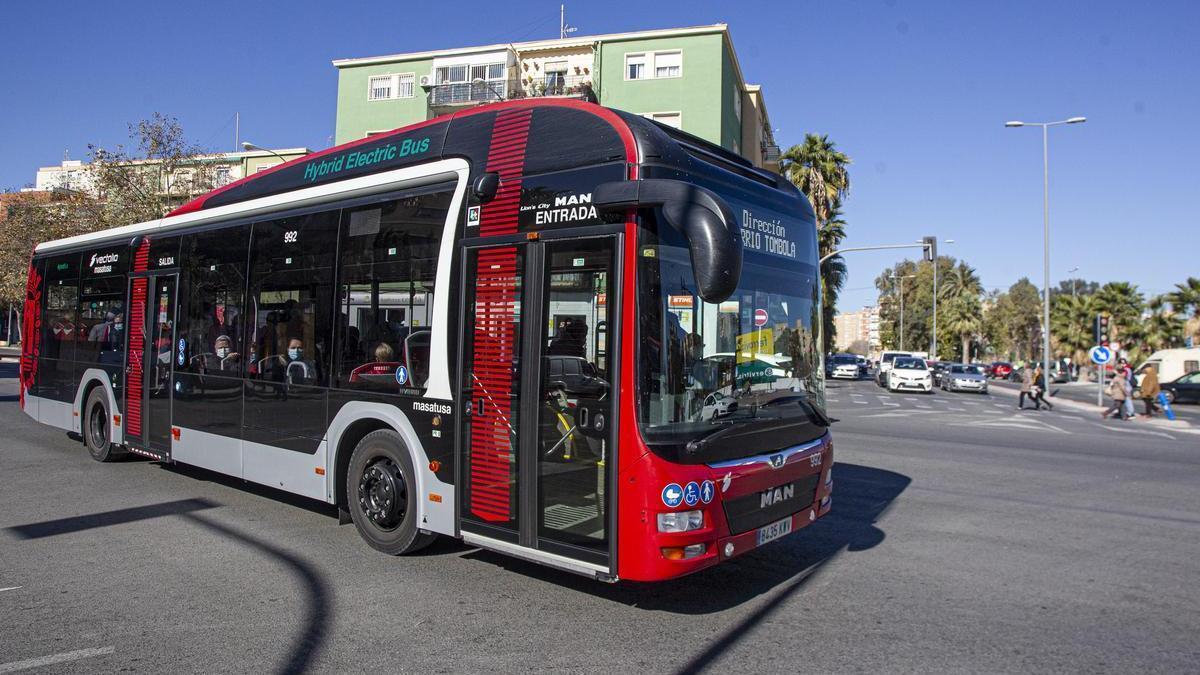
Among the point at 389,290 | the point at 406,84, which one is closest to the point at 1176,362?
the point at 406,84

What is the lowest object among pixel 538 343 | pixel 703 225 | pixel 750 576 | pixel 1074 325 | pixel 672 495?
pixel 750 576

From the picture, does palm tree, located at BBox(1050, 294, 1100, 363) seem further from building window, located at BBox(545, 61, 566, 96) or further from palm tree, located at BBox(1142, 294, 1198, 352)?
building window, located at BBox(545, 61, 566, 96)

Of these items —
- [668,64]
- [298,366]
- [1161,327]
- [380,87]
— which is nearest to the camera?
[298,366]

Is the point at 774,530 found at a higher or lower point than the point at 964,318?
lower

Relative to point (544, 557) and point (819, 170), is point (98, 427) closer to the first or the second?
point (544, 557)

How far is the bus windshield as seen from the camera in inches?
175

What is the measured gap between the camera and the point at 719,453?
15.1ft

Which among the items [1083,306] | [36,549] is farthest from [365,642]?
[1083,306]

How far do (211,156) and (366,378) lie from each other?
28846 millimetres

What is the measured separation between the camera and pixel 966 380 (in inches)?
1516

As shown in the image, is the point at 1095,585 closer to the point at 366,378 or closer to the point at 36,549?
the point at 366,378

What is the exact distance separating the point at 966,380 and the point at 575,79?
23833 millimetres

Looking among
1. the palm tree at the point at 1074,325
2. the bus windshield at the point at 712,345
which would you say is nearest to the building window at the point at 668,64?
the bus windshield at the point at 712,345

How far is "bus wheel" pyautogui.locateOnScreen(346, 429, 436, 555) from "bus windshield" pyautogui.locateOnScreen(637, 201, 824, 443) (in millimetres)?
2306
